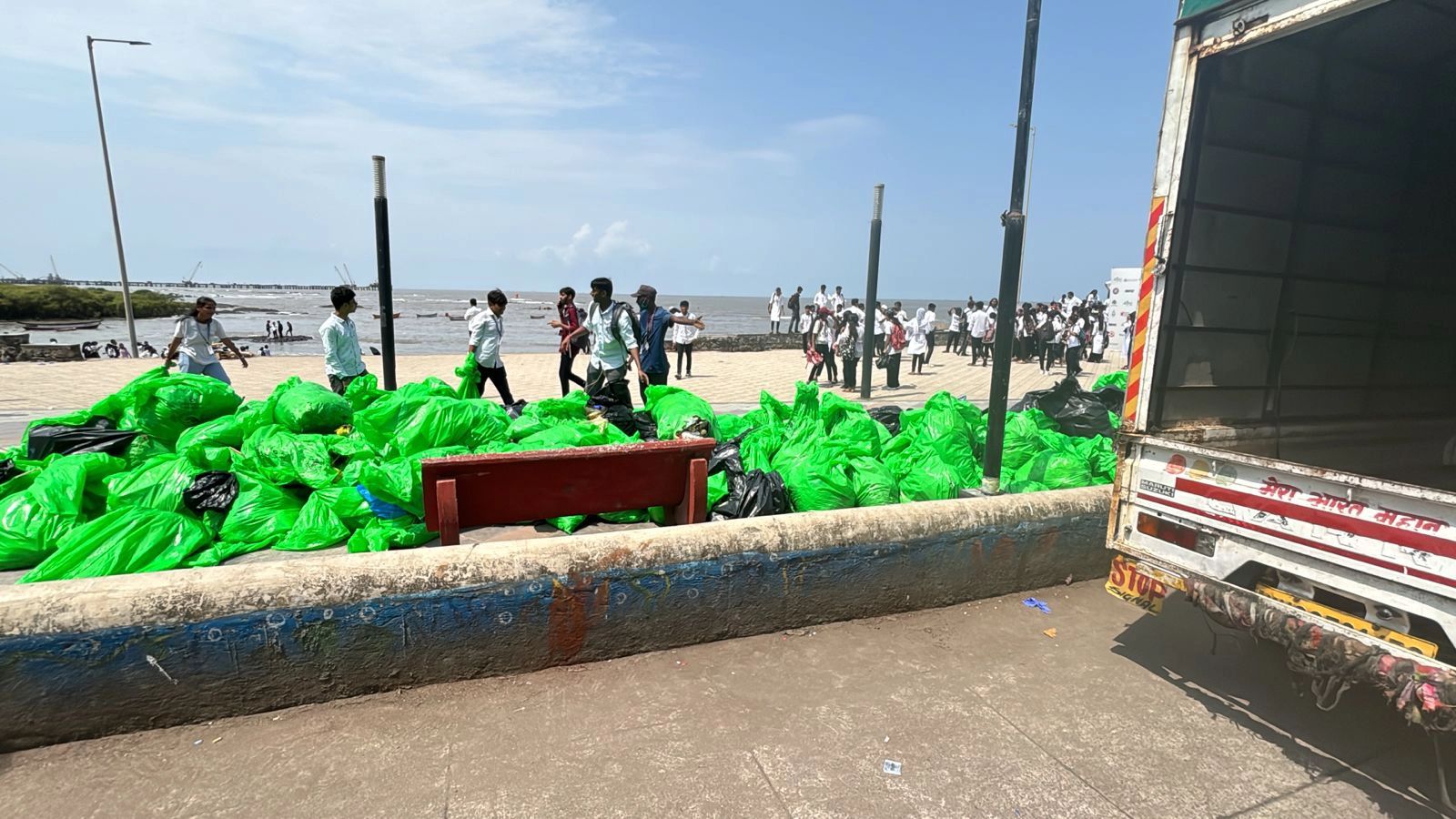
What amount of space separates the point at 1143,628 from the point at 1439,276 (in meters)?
3.68

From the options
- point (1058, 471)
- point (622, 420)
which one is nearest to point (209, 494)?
point (622, 420)

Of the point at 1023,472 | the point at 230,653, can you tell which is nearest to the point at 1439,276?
the point at 1023,472

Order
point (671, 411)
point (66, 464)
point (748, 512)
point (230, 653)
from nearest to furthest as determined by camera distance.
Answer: point (230, 653)
point (66, 464)
point (748, 512)
point (671, 411)

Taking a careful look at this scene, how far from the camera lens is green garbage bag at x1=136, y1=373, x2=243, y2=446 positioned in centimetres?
466

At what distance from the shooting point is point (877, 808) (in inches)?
92.0

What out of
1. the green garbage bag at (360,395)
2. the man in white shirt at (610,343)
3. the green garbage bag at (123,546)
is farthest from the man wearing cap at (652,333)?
the green garbage bag at (123,546)

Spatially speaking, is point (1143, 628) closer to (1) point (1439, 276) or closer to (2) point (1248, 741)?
(2) point (1248, 741)

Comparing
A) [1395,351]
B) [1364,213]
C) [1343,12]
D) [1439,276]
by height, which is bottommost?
[1395,351]

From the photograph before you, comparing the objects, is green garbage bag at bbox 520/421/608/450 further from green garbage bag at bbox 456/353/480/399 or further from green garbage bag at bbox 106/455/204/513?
green garbage bag at bbox 456/353/480/399

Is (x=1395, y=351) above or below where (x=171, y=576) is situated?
above

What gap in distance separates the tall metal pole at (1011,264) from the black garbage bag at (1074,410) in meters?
1.96

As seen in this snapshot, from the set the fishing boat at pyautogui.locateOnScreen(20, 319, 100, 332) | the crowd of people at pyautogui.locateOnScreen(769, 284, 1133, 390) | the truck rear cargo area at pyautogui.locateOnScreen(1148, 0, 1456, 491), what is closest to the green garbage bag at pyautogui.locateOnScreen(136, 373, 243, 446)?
the truck rear cargo area at pyautogui.locateOnScreen(1148, 0, 1456, 491)

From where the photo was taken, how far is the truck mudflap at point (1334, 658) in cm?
223

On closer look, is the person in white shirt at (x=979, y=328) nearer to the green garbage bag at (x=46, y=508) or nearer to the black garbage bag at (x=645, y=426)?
the black garbage bag at (x=645, y=426)
